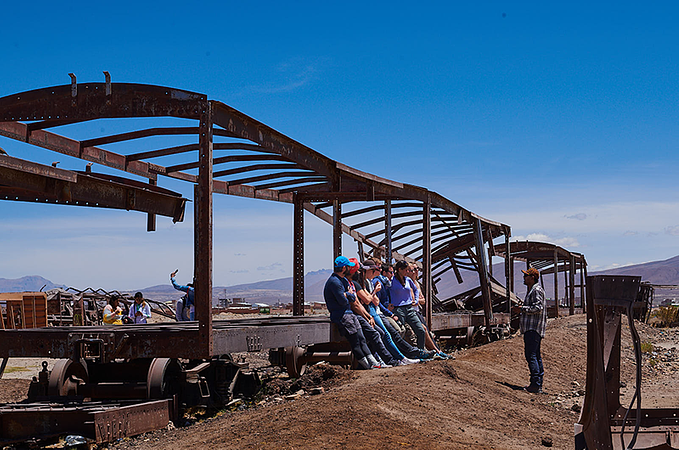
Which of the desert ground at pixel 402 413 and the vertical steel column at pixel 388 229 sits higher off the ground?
the vertical steel column at pixel 388 229

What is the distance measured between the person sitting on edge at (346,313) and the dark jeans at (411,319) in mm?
1455

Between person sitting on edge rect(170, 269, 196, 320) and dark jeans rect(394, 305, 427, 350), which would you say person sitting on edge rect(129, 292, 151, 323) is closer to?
person sitting on edge rect(170, 269, 196, 320)

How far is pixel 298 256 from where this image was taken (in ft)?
42.4

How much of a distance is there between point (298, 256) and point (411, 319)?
261 centimetres

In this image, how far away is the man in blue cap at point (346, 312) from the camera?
9992 mm

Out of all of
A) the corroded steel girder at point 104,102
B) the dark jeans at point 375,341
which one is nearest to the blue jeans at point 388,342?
the dark jeans at point 375,341

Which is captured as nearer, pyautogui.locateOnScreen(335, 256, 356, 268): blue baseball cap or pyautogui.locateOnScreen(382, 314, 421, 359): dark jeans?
pyautogui.locateOnScreen(335, 256, 356, 268): blue baseball cap

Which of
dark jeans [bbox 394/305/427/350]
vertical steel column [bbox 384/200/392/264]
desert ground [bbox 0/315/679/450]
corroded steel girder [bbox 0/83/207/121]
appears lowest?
desert ground [bbox 0/315/679/450]

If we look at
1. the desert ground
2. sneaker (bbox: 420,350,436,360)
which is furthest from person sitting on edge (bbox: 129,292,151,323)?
sneaker (bbox: 420,350,436,360)

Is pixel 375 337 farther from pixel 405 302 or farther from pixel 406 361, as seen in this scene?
pixel 405 302

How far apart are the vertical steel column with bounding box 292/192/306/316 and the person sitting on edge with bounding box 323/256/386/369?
8.52ft

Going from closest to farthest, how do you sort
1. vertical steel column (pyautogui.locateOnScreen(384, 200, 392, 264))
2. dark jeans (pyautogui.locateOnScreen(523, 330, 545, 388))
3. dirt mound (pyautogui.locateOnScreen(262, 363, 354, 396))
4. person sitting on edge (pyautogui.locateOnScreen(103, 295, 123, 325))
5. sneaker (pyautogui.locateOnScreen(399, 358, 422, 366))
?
dirt mound (pyautogui.locateOnScreen(262, 363, 354, 396)), dark jeans (pyautogui.locateOnScreen(523, 330, 545, 388)), sneaker (pyautogui.locateOnScreen(399, 358, 422, 366)), vertical steel column (pyautogui.locateOnScreen(384, 200, 392, 264)), person sitting on edge (pyautogui.locateOnScreen(103, 295, 123, 325))

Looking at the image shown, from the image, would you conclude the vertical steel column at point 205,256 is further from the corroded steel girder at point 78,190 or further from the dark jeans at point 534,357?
the dark jeans at point 534,357

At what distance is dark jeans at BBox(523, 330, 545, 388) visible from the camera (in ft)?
33.4
